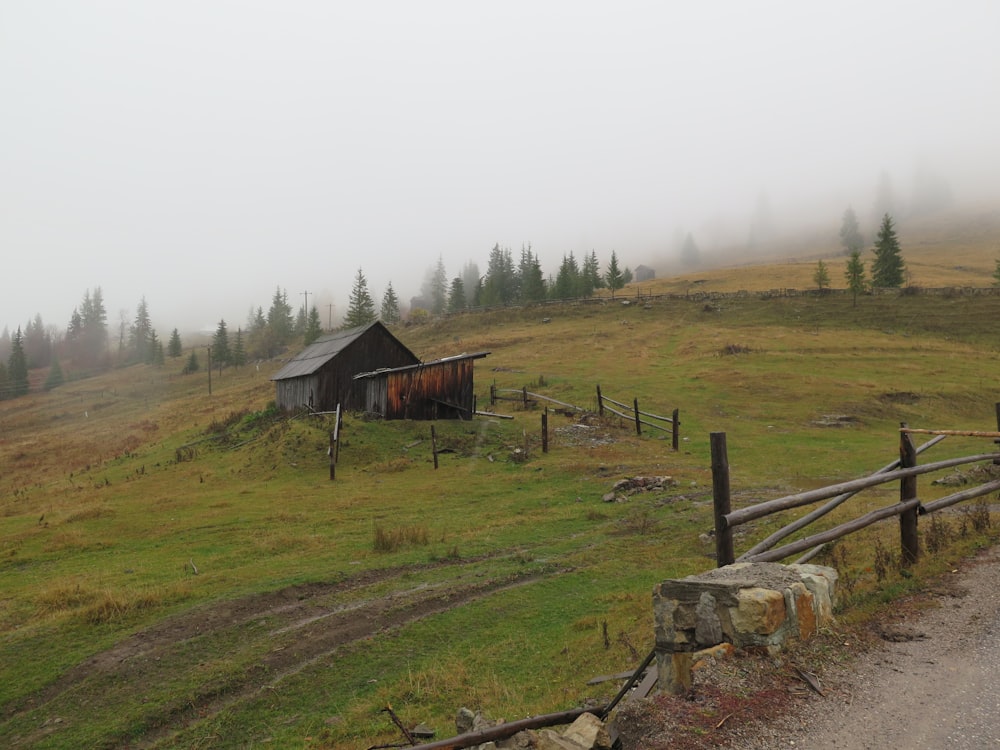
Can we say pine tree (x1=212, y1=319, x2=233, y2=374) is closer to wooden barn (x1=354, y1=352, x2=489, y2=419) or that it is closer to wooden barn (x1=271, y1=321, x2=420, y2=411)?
wooden barn (x1=271, y1=321, x2=420, y2=411)

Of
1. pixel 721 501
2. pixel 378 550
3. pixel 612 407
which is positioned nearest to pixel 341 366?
pixel 612 407

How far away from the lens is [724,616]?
4773mm

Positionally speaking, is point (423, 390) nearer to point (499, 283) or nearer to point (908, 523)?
point (908, 523)

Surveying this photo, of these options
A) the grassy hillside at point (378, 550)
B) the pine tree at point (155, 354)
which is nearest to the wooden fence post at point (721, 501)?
the grassy hillside at point (378, 550)

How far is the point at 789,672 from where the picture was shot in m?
4.54

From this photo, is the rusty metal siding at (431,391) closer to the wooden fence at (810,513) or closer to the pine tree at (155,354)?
the wooden fence at (810,513)

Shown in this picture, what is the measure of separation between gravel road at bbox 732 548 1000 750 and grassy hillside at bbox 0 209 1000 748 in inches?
93.2

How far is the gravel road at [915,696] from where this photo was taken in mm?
3773

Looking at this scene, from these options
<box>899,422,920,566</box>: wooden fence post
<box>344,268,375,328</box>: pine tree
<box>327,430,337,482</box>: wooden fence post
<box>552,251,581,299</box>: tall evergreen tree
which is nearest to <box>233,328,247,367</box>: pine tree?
<box>344,268,375,328</box>: pine tree

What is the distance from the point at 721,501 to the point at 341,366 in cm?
3234

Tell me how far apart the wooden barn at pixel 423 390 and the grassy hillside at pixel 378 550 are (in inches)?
78.3

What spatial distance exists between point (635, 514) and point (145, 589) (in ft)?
39.6

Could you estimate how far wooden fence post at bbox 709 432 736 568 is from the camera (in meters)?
6.32

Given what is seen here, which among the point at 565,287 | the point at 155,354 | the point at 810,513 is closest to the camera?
the point at 810,513
